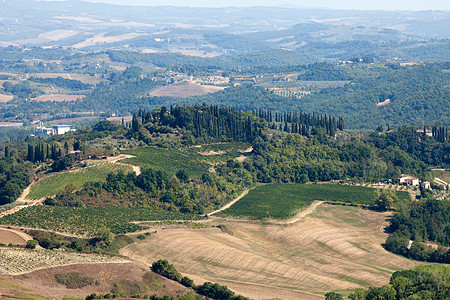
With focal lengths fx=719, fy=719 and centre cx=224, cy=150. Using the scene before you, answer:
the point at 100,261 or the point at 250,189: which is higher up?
the point at 100,261

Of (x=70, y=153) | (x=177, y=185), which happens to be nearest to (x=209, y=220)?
(x=177, y=185)

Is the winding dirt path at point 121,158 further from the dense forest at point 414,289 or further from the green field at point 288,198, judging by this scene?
the dense forest at point 414,289

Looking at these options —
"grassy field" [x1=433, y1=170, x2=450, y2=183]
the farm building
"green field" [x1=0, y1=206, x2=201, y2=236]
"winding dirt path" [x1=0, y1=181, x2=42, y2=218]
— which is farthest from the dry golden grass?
"grassy field" [x1=433, y1=170, x2=450, y2=183]

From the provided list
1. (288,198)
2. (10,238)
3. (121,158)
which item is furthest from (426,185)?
(10,238)

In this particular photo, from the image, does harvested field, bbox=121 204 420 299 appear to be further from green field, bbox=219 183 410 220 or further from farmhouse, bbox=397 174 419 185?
farmhouse, bbox=397 174 419 185

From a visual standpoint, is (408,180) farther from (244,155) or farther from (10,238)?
(10,238)

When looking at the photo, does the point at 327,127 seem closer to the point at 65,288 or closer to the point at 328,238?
the point at 328,238
